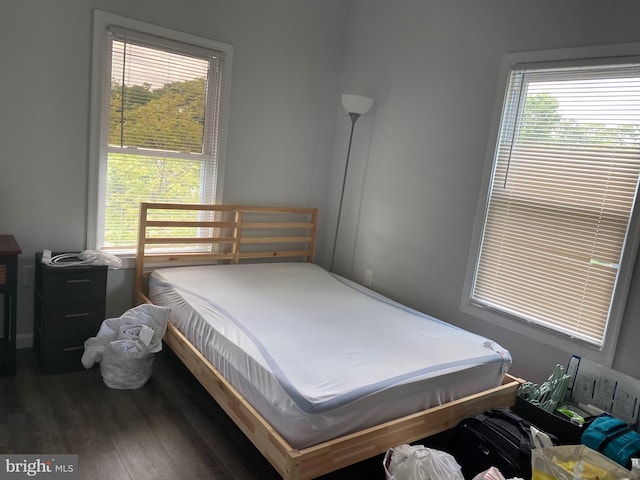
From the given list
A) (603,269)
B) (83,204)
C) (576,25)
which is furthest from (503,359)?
(83,204)

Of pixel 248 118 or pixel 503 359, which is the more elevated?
pixel 248 118

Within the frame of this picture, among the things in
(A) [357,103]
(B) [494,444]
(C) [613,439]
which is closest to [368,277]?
(A) [357,103]

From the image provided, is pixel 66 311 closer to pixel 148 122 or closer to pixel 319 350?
pixel 148 122

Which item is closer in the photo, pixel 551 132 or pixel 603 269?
pixel 603 269

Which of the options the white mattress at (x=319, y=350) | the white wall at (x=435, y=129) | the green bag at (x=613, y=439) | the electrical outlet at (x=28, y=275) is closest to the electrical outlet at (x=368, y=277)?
the white wall at (x=435, y=129)

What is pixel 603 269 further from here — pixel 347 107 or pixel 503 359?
pixel 347 107

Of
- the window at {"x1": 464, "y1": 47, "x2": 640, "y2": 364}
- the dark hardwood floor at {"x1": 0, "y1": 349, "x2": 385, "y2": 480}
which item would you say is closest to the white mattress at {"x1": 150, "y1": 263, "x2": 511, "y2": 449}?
the dark hardwood floor at {"x1": 0, "y1": 349, "x2": 385, "y2": 480}

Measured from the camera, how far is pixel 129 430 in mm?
2322

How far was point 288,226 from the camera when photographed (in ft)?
12.9

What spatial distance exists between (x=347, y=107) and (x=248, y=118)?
742 millimetres

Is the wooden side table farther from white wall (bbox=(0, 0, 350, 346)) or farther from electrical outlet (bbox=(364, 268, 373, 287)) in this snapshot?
electrical outlet (bbox=(364, 268, 373, 287))

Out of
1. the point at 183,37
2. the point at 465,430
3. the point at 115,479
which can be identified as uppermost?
the point at 183,37

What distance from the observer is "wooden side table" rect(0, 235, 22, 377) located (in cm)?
253

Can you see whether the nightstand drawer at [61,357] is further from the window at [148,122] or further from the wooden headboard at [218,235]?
the window at [148,122]
